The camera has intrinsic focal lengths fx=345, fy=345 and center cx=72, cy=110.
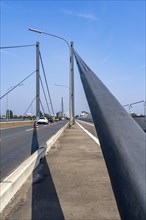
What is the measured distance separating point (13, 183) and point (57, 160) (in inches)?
212

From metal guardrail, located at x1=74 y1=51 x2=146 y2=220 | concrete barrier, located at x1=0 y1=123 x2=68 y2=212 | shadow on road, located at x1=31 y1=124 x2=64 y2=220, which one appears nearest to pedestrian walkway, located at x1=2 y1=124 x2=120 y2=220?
shadow on road, located at x1=31 y1=124 x2=64 y2=220

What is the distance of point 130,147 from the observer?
4.77ft

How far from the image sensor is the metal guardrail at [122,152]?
132 cm

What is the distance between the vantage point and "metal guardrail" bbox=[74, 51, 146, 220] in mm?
1315

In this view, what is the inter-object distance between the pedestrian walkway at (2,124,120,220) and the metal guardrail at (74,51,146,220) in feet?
12.7

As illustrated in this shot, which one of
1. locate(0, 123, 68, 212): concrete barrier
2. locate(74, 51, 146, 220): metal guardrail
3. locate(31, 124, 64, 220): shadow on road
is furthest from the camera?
locate(0, 123, 68, 212): concrete barrier

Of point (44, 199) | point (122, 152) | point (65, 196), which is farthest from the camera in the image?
point (65, 196)

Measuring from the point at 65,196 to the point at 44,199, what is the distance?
44cm

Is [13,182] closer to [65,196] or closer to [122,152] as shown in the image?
[65,196]

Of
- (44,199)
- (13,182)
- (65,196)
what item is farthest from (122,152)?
(13,182)

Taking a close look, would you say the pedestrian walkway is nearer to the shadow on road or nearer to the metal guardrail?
the shadow on road

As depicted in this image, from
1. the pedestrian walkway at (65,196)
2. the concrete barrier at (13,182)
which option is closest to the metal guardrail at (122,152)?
the pedestrian walkway at (65,196)

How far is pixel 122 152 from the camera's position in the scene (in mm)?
1477

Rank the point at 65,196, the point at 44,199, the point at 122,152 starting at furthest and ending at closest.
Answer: the point at 65,196 < the point at 44,199 < the point at 122,152
